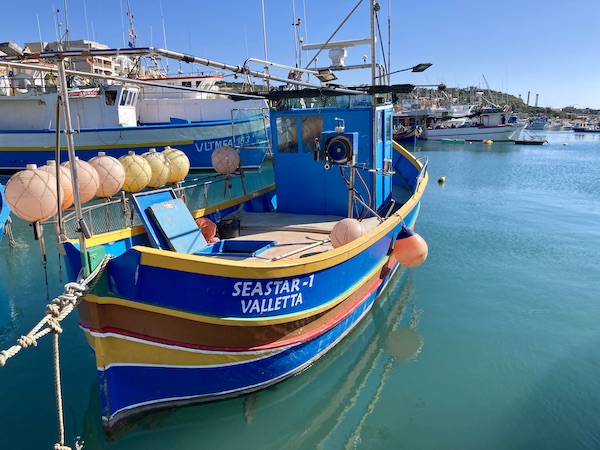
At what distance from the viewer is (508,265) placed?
1046 cm

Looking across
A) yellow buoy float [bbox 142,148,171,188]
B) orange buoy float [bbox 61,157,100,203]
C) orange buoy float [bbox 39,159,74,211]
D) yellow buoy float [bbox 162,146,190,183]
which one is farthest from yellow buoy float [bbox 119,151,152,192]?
orange buoy float [bbox 39,159,74,211]

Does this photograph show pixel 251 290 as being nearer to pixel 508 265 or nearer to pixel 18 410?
pixel 18 410

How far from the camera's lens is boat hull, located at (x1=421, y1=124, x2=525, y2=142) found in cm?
5203

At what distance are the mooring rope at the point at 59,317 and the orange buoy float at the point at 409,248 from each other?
14.8 ft

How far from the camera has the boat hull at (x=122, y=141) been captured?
21.9 meters

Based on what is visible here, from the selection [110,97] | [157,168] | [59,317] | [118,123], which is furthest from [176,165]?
[110,97]

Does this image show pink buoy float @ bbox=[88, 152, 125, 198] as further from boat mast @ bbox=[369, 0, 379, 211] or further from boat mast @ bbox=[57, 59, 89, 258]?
boat mast @ bbox=[369, 0, 379, 211]

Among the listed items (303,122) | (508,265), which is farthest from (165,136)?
(508,265)

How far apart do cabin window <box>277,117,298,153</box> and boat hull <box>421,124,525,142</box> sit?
163ft

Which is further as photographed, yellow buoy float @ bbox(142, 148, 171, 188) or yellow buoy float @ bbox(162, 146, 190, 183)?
yellow buoy float @ bbox(162, 146, 190, 183)

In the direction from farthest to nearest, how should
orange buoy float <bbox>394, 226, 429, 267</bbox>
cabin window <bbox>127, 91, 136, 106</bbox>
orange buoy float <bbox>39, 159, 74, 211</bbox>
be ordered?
1. cabin window <bbox>127, 91, 136, 106</bbox>
2. orange buoy float <bbox>394, 226, 429, 267</bbox>
3. orange buoy float <bbox>39, 159, 74, 211</bbox>

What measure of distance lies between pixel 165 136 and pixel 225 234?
16797 mm

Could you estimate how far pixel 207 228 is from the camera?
7.14 meters

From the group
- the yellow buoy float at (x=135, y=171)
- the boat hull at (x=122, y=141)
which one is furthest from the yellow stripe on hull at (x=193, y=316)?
the boat hull at (x=122, y=141)
